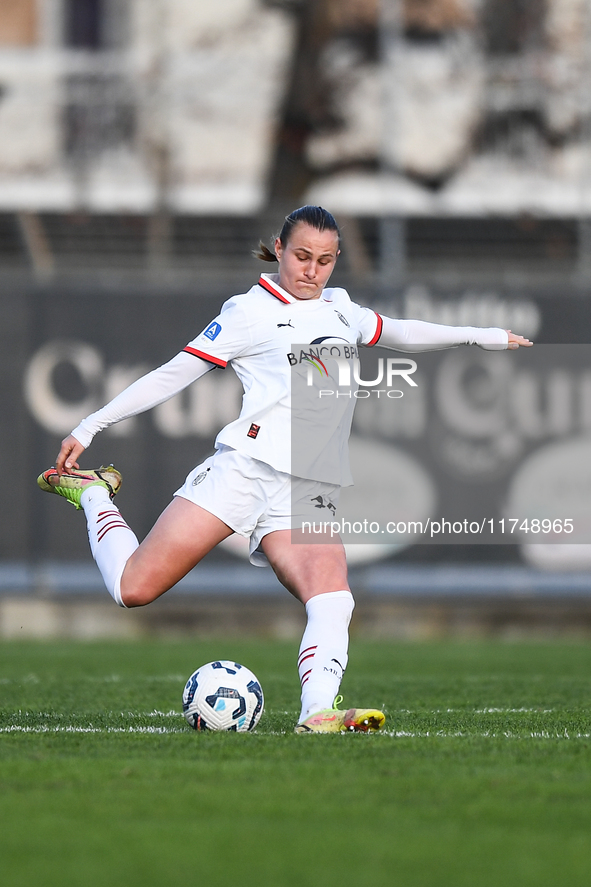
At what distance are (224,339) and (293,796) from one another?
200cm

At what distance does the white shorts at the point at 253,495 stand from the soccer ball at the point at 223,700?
545mm

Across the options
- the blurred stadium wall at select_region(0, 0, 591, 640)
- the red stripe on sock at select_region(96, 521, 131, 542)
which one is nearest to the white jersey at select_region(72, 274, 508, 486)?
the red stripe on sock at select_region(96, 521, 131, 542)

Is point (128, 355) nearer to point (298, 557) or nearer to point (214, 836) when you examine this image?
point (298, 557)

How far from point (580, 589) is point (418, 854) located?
9182 millimetres

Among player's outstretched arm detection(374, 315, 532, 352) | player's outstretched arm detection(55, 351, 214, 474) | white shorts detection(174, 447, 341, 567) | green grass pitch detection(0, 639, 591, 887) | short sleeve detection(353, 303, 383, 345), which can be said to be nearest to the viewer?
green grass pitch detection(0, 639, 591, 887)

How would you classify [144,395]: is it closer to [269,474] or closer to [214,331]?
[214,331]

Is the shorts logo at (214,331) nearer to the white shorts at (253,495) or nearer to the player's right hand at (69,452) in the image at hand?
the white shorts at (253,495)

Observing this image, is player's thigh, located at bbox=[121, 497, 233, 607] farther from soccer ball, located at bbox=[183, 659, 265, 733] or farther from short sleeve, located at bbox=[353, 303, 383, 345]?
short sleeve, located at bbox=[353, 303, 383, 345]

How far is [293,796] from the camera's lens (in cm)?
411

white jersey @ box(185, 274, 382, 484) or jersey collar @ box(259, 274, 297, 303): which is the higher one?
jersey collar @ box(259, 274, 297, 303)

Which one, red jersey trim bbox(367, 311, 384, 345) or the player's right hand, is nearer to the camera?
the player's right hand

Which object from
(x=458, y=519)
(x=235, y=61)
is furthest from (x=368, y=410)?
(x=235, y=61)

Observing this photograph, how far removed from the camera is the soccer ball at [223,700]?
18.4 ft

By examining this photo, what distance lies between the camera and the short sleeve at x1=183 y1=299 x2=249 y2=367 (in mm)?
5570
